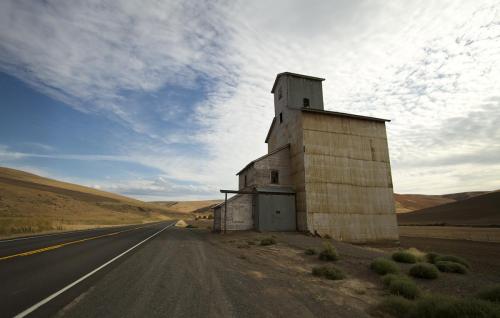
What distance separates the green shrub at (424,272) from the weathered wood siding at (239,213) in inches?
741

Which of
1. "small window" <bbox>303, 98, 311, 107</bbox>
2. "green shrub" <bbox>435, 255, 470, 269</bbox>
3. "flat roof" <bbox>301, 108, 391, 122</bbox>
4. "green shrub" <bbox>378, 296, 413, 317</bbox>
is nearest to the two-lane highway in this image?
"green shrub" <bbox>378, 296, 413, 317</bbox>

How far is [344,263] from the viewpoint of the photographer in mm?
11797

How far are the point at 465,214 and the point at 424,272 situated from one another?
7734 cm

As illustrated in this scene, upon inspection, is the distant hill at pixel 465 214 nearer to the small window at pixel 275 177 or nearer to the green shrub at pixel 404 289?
the small window at pixel 275 177

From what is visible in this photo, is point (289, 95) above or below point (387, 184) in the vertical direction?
above

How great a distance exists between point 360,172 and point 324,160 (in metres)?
4.18

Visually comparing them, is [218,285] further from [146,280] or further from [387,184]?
[387,184]

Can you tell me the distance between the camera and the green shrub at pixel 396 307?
587cm

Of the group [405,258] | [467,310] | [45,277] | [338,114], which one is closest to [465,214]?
[338,114]

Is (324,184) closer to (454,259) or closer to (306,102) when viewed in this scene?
(306,102)

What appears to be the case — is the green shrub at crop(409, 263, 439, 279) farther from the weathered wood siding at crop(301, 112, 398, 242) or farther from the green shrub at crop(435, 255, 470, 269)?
the weathered wood siding at crop(301, 112, 398, 242)

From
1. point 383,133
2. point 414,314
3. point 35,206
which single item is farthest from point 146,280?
point 35,206

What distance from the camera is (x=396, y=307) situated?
6023mm

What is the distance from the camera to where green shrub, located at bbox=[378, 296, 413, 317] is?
19.2ft
